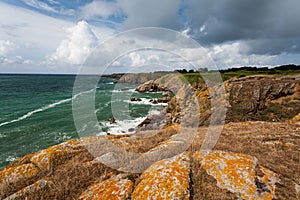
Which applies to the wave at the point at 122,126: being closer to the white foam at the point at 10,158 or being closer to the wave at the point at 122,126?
the wave at the point at 122,126

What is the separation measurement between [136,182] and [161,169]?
0.71 metres

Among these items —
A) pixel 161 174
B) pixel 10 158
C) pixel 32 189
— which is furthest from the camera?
pixel 10 158

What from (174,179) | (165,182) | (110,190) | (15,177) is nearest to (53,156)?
(15,177)

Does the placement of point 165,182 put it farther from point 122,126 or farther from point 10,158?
point 122,126

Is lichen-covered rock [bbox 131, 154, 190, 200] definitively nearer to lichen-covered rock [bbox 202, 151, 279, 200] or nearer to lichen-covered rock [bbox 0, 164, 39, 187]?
lichen-covered rock [bbox 202, 151, 279, 200]

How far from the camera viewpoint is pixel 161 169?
13.9 ft

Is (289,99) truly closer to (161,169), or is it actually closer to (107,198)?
(161,169)

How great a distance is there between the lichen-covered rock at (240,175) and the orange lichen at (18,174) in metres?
5.71

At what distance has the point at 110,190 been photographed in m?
3.85

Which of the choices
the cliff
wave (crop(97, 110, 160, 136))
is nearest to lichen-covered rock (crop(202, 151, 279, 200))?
the cliff

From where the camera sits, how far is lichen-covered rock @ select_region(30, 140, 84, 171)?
595cm

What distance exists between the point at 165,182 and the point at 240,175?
6.45ft

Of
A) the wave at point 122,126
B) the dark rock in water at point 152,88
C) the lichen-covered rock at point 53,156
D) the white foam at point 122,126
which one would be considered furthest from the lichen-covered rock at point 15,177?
the dark rock in water at point 152,88

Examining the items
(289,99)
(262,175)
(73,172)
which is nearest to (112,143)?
(73,172)
